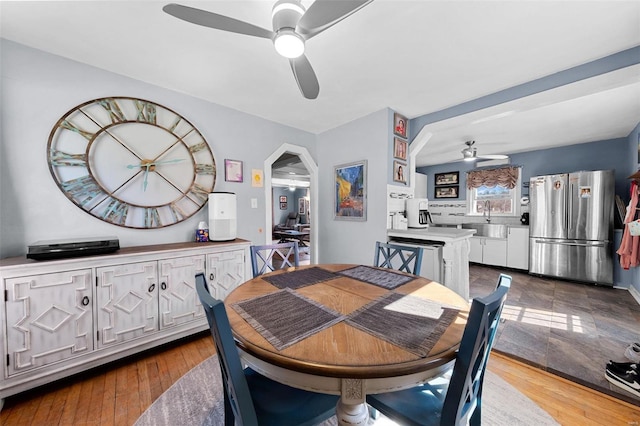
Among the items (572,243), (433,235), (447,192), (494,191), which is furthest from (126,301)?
(494,191)

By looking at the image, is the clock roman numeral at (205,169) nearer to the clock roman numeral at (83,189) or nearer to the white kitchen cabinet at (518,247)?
the clock roman numeral at (83,189)

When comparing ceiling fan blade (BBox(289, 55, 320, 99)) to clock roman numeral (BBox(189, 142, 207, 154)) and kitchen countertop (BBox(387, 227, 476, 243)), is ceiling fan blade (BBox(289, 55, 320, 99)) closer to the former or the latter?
clock roman numeral (BBox(189, 142, 207, 154))

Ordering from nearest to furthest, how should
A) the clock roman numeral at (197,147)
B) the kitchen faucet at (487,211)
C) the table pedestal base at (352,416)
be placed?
the table pedestal base at (352,416), the clock roman numeral at (197,147), the kitchen faucet at (487,211)

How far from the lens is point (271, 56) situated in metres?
1.91

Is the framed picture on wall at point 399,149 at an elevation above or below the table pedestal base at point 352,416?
above

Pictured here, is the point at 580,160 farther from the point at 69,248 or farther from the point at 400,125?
the point at 69,248

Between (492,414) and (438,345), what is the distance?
1.19m

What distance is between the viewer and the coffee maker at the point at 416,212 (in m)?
3.06

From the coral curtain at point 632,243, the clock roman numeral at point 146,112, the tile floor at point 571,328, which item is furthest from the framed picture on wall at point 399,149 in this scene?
the coral curtain at point 632,243

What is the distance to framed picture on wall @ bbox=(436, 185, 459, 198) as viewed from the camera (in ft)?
19.2

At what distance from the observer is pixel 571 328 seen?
242 centimetres

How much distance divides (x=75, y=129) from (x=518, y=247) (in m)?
6.62

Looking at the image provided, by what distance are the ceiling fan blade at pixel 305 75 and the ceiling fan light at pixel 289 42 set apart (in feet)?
0.53

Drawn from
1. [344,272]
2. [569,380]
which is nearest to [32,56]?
[344,272]
